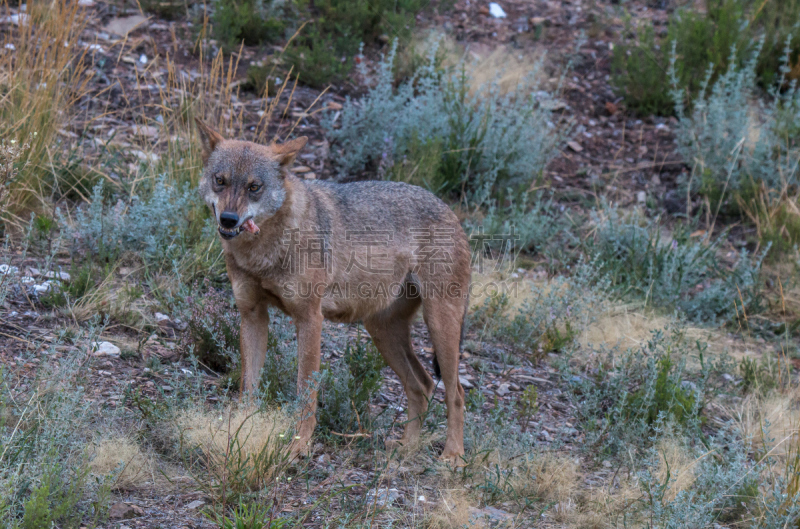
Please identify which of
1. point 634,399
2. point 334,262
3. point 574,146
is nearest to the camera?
point 334,262

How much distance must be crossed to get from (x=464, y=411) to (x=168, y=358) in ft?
7.40

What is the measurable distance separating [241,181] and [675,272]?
5.31 metres

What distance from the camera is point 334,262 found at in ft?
16.1

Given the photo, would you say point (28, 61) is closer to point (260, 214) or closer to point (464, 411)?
point (260, 214)

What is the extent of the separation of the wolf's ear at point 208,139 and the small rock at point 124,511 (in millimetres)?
2161

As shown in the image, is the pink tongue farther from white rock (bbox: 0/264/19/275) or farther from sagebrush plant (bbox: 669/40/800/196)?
sagebrush plant (bbox: 669/40/800/196)

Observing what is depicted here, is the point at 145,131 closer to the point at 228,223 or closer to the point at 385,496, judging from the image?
the point at 228,223

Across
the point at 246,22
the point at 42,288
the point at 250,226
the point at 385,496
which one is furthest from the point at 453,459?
the point at 246,22

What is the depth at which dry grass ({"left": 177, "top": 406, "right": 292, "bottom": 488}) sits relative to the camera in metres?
3.87

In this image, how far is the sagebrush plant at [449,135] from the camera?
8.63 m

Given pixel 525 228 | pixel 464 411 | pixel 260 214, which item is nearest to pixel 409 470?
pixel 464 411

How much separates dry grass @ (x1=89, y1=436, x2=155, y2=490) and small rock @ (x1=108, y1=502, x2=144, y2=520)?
0.61 ft

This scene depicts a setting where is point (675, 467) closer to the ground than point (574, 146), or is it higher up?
closer to the ground

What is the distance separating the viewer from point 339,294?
16.2ft
